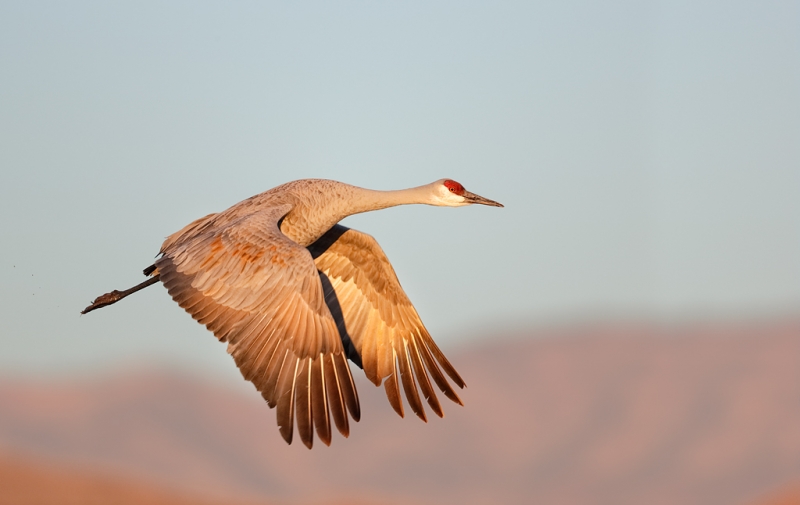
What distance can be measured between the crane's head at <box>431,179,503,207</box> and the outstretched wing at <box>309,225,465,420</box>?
100 centimetres

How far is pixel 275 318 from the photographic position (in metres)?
10.5

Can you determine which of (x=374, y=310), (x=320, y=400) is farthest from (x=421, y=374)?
(x=320, y=400)

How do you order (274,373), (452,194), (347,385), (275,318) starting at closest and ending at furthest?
1. (274,373)
2. (347,385)
3. (275,318)
4. (452,194)

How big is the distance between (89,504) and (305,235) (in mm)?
54256

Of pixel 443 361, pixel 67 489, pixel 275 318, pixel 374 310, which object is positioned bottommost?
pixel 67 489

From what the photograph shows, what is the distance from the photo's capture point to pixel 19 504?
198 feet

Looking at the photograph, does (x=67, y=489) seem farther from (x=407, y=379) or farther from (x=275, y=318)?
(x=275, y=318)

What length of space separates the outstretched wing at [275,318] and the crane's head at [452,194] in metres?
2.76

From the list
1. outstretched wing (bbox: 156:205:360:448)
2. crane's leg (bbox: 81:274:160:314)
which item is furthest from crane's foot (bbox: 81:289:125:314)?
outstretched wing (bbox: 156:205:360:448)

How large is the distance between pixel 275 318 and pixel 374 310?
3226 millimetres

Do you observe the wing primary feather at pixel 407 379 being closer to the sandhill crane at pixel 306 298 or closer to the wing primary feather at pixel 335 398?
the sandhill crane at pixel 306 298

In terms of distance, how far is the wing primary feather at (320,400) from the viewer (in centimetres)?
987

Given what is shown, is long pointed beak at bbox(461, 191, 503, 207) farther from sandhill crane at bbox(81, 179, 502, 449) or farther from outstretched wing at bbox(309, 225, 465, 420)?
outstretched wing at bbox(309, 225, 465, 420)

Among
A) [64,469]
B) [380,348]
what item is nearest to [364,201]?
[380,348]
